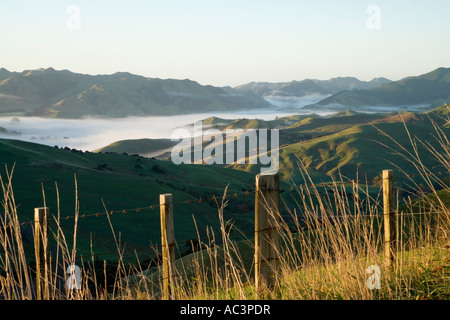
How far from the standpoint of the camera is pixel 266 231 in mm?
6754

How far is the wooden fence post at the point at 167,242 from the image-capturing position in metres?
6.71

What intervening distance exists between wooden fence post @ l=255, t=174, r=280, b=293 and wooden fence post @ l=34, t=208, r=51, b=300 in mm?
2537

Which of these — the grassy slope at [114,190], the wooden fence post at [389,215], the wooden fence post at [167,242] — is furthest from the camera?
the grassy slope at [114,190]

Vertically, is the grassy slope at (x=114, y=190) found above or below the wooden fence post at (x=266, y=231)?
below

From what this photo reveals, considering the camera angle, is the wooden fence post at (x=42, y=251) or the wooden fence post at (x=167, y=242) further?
the wooden fence post at (x=167, y=242)

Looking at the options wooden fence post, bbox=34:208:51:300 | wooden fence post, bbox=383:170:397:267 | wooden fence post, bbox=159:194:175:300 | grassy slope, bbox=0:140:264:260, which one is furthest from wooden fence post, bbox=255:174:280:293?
grassy slope, bbox=0:140:264:260

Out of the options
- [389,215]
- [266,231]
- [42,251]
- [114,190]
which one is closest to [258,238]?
[266,231]

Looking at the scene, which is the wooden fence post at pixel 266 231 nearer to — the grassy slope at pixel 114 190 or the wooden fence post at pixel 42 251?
the wooden fence post at pixel 42 251

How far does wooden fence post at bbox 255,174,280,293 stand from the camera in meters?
6.63

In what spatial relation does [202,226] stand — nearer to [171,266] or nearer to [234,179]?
[234,179]

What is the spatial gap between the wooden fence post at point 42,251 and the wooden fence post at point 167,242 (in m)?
1.39

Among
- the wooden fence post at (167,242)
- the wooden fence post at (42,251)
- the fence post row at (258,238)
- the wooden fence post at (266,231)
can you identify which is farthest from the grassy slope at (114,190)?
the wooden fence post at (266,231)

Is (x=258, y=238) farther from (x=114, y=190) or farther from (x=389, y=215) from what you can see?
(x=114, y=190)

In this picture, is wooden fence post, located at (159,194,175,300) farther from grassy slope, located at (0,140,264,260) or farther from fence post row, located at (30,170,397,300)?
grassy slope, located at (0,140,264,260)
